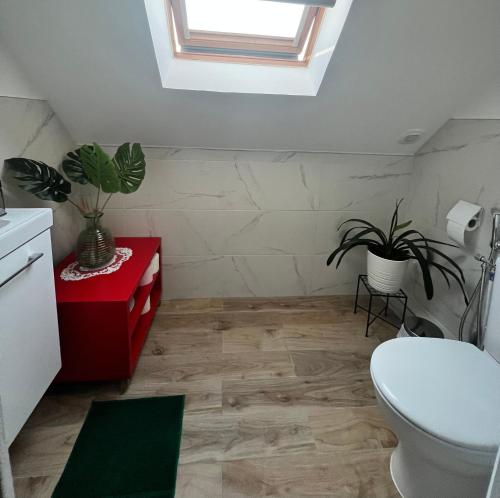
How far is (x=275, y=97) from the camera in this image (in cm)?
161

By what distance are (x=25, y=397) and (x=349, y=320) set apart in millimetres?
1731

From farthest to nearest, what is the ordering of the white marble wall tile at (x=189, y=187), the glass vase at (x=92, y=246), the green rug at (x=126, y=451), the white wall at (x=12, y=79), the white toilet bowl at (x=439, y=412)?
the white marble wall tile at (x=189, y=187) < the glass vase at (x=92, y=246) < the white wall at (x=12, y=79) < the green rug at (x=126, y=451) < the white toilet bowl at (x=439, y=412)

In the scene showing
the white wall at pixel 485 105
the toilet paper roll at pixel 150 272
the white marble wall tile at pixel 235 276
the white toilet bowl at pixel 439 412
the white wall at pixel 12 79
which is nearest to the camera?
the white toilet bowl at pixel 439 412

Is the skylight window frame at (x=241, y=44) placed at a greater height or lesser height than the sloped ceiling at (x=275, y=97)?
greater

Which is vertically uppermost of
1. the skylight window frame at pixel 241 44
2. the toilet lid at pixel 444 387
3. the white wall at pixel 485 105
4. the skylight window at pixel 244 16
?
the skylight window at pixel 244 16

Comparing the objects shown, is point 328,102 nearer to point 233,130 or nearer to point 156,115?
point 233,130

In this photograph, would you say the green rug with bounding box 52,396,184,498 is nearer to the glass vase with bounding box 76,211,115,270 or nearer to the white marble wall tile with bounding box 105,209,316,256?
the glass vase with bounding box 76,211,115,270

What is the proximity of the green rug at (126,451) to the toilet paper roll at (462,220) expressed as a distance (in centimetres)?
151

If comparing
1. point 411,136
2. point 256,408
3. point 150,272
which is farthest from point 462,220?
point 150,272

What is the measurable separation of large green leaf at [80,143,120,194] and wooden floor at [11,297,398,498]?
90cm

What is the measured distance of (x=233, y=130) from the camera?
5.96 feet

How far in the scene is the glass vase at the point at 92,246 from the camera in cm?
156

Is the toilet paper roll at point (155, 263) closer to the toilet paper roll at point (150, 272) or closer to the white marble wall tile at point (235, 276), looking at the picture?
the toilet paper roll at point (150, 272)

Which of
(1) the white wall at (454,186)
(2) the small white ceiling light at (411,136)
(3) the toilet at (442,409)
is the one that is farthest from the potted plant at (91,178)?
(1) the white wall at (454,186)
